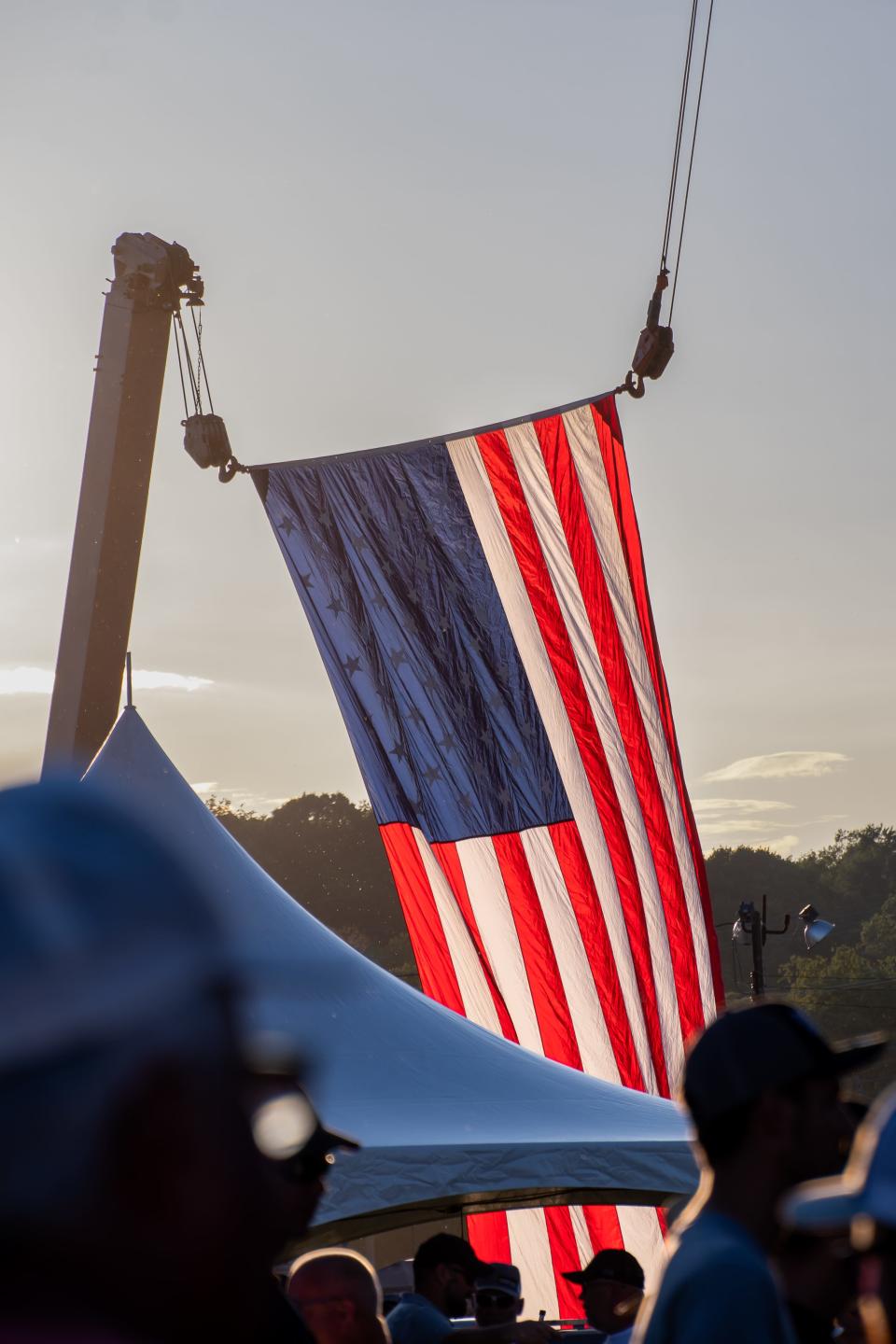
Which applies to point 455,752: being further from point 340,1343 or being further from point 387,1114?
point 340,1343

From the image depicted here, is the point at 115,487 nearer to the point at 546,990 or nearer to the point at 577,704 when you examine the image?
the point at 577,704

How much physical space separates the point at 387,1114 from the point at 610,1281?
43.7 inches

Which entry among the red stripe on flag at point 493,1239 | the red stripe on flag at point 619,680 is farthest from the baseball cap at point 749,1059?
the red stripe on flag at point 493,1239

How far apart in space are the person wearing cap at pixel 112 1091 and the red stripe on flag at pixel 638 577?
363 inches

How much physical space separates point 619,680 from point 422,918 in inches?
80.7

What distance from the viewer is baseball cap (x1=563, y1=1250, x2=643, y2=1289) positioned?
5973 mm

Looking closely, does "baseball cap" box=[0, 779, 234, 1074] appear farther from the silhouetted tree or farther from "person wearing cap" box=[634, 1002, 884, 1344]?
the silhouetted tree

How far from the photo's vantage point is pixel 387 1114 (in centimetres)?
612

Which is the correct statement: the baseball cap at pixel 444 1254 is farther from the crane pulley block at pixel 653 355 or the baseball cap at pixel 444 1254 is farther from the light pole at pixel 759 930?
the light pole at pixel 759 930

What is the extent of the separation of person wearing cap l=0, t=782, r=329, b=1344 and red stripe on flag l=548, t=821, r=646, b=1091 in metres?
9.07

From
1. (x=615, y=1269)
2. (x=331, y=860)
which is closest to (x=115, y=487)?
(x=615, y=1269)

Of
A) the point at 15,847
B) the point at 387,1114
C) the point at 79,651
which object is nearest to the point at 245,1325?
the point at 15,847

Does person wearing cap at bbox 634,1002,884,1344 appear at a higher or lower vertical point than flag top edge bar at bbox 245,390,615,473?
lower


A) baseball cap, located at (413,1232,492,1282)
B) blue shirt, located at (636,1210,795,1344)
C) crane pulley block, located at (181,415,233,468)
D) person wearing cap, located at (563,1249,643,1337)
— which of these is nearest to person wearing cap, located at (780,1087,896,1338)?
blue shirt, located at (636,1210,795,1344)
